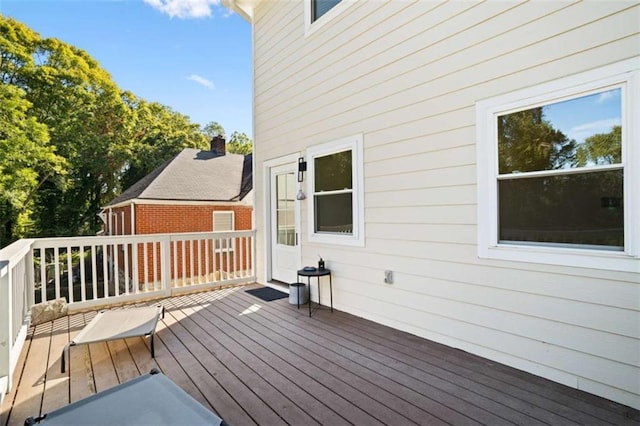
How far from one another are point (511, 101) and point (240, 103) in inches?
755

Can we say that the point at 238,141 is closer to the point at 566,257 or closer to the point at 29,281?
the point at 29,281

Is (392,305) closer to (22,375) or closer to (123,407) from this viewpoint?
(123,407)

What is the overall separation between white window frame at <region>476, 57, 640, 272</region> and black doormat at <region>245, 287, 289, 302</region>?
320cm

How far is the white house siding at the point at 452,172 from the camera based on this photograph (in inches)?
87.9

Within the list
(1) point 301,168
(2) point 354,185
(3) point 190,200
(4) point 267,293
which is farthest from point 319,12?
(3) point 190,200

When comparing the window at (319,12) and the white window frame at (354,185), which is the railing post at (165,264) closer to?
the white window frame at (354,185)

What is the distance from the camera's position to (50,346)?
3.26m

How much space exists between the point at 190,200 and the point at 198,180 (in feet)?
4.24

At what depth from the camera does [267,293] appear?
17.3 ft

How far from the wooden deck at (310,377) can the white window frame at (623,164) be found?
96cm

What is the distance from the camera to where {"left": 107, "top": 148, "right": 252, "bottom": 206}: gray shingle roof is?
1130 centimetres

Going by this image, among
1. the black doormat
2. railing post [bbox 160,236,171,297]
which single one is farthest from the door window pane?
railing post [bbox 160,236,171,297]

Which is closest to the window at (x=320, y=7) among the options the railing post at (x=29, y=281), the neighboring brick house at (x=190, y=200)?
the railing post at (x=29, y=281)

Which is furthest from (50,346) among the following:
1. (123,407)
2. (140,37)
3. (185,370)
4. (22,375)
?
(140,37)
